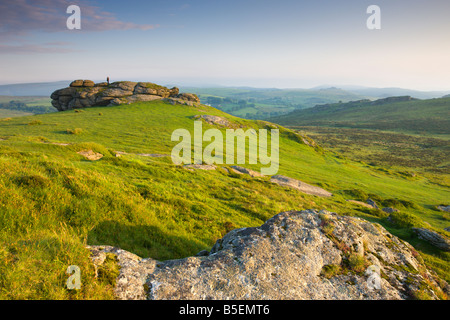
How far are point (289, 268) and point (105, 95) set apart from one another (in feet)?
295

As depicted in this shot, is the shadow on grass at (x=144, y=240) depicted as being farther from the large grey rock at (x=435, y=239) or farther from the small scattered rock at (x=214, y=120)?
the small scattered rock at (x=214, y=120)

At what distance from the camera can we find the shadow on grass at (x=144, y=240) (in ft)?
23.6

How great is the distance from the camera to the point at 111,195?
9.27m

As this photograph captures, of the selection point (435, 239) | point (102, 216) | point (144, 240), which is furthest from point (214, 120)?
point (144, 240)

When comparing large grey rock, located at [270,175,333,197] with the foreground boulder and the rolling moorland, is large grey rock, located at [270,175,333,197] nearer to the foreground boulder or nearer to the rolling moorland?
the rolling moorland

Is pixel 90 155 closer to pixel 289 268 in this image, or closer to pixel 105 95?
pixel 289 268

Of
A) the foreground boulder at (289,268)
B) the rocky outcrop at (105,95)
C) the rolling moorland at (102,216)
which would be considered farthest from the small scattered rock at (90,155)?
the rocky outcrop at (105,95)

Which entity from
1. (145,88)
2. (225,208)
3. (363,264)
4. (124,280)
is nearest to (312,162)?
(225,208)

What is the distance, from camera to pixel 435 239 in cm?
1570

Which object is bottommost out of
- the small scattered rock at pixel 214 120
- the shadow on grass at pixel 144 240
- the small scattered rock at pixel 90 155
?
the shadow on grass at pixel 144 240

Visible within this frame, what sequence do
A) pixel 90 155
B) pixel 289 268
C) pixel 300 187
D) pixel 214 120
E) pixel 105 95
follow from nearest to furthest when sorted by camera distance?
pixel 289 268, pixel 90 155, pixel 300 187, pixel 214 120, pixel 105 95

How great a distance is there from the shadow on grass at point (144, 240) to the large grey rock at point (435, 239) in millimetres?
17995
